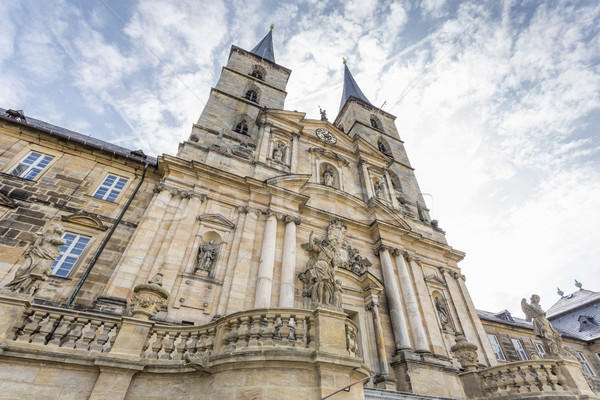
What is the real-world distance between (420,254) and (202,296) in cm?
1185

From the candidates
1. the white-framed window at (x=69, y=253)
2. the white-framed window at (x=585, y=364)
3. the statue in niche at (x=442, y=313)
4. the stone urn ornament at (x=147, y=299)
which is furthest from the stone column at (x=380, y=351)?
the white-framed window at (x=585, y=364)

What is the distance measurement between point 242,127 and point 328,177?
6.23 metres

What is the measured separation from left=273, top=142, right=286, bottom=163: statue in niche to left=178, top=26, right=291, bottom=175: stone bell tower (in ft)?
3.86

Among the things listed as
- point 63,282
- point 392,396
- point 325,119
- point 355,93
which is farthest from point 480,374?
point 355,93

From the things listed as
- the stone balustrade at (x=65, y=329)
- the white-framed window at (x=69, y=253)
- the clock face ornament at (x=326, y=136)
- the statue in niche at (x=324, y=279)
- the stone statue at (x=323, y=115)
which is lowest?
the stone balustrade at (x=65, y=329)

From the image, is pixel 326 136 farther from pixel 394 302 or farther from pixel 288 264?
pixel 394 302

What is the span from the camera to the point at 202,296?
394 inches

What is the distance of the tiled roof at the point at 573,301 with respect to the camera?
92.0ft

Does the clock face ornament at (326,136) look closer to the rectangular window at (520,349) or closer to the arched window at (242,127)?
the arched window at (242,127)

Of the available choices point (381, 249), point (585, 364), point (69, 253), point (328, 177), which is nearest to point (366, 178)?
point (328, 177)

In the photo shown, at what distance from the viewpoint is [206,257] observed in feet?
36.1

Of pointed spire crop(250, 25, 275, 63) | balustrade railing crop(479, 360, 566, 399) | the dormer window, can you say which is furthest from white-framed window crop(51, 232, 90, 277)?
the dormer window

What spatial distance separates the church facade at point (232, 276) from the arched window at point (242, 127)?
18 centimetres

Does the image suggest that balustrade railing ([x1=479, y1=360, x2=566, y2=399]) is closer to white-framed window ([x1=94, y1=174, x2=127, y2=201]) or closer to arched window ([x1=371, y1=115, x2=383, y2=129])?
white-framed window ([x1=94, y1=174, x2=127, y2=201])
